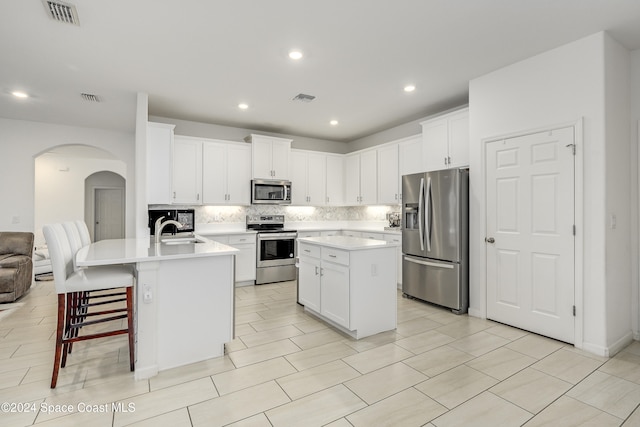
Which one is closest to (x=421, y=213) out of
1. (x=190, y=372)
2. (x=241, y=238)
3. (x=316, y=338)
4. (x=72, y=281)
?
(x=316, y=338)

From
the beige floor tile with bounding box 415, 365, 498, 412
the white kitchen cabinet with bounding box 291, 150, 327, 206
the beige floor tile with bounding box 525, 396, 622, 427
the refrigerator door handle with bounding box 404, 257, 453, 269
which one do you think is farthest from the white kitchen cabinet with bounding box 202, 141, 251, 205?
the beige floor tile with bounding box 525, 396, 622, 427

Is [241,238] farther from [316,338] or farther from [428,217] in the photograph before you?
[428,217]

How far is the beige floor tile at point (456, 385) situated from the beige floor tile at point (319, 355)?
73 cm

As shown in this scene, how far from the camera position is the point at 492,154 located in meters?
3.52

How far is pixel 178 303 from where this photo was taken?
2.52 meters

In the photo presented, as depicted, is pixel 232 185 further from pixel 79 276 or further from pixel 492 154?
pixel 492 154

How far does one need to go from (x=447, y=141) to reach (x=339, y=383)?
3367 mm

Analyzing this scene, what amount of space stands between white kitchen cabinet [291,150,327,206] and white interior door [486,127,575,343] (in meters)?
3.38

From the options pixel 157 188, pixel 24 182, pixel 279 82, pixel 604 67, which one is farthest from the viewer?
pixel 24 182

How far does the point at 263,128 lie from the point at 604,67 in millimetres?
4726

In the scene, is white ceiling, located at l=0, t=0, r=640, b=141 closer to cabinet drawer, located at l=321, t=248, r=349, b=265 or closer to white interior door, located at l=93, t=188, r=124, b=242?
cabinet drawer, located at l=321, t=248, r=349, b=265

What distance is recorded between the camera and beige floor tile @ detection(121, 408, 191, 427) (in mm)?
1815

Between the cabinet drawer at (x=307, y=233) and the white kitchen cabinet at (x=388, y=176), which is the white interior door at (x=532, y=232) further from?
the cabinet drawer at (x=307, y=233)

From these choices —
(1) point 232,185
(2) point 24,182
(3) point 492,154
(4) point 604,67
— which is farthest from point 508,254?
(2) point 24,182
